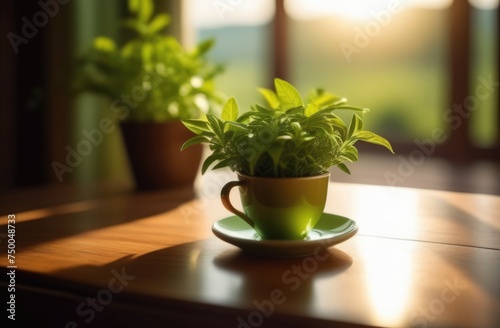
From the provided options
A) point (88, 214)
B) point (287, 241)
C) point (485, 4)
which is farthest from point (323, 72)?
point (287, 241)

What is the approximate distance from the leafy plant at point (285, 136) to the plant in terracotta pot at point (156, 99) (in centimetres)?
67

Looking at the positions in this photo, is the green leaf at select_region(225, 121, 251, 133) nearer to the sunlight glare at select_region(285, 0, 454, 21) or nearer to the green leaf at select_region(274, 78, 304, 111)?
the green leaf at select_region(274, 78, 304, 111)

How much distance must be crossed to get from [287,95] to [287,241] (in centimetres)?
22

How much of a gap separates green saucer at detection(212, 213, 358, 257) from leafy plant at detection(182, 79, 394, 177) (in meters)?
0.10

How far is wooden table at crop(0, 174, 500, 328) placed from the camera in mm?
670

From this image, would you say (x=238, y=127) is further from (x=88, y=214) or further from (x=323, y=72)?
(x=323, y=72)

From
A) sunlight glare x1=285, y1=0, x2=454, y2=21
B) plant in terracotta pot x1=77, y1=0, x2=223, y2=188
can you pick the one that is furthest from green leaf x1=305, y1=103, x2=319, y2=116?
sunlight glare x1=285, y1=0, x2=454, y2=21

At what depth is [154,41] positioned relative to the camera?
1674 millimetres

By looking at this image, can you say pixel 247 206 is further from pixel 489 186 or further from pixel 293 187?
pixel 489 186

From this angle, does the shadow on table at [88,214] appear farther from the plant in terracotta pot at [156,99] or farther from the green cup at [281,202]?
the green cup at [281,202]

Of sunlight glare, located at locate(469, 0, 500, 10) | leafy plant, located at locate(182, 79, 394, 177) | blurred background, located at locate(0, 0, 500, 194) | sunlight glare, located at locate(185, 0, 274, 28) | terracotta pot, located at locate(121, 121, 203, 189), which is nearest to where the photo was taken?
leafy plant, located at locate(182, 79, 394, 177)

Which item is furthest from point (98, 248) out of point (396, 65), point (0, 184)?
point (396, 65)

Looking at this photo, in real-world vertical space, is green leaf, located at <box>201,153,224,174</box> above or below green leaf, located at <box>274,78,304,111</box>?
below

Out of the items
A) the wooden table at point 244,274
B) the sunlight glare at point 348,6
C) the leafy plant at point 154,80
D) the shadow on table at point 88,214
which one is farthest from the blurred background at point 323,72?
the wooden table at point 244,274
